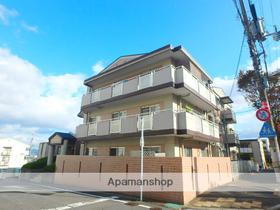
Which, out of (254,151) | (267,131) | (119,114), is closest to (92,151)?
(119,114)

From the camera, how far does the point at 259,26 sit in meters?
9.77

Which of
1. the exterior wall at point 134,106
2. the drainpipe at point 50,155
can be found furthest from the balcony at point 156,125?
the drainpipe at point 50,155

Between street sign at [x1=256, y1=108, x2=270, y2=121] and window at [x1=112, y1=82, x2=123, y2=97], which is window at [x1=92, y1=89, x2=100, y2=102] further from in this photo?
street sign at [x1=256, y1=108, x2=270, y2=121]

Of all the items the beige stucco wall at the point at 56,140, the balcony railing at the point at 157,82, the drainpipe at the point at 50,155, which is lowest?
the drainpipe at the point at 50,155

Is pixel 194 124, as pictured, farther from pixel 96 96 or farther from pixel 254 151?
pixel 254 151

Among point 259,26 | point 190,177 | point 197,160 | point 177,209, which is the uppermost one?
point 259,26

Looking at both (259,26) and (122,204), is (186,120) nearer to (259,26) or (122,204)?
(122,204)

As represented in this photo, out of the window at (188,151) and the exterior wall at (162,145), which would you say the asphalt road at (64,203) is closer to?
the exterior wall at (162,145)

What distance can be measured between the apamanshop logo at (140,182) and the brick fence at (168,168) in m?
0.38

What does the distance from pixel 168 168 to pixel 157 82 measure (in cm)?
512

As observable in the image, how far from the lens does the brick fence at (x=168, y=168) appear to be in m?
8.52

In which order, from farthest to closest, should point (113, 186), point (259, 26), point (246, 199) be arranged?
point (113, 186)
point (259, 26)
point (246, 199)

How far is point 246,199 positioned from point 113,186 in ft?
21.2

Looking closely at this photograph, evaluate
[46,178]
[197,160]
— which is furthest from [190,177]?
[46,178]
